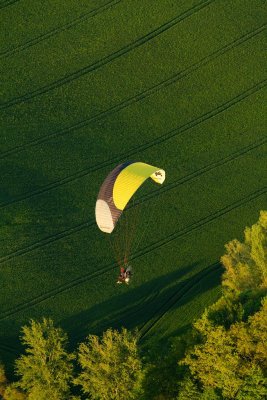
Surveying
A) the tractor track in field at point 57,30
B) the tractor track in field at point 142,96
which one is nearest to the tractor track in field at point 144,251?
the tractor track in field at point 142,96

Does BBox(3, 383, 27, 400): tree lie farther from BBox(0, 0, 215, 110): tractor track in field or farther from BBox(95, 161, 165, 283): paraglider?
BBox(0, 0, 215, 110): tractor track in field

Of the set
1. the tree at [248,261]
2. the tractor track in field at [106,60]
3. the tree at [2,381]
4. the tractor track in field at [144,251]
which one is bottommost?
the tree at [2,381]

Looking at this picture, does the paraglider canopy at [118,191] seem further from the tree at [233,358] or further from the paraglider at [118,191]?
the tree at [233,358]

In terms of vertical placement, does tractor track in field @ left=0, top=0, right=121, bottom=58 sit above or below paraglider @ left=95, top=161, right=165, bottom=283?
above

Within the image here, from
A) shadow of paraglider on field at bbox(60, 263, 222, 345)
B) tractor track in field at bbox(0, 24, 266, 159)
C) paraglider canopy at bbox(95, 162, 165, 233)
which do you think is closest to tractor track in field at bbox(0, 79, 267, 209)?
tractor track in field at bbox(0, 24, 266, 159)

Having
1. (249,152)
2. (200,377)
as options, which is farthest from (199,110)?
(200,377)

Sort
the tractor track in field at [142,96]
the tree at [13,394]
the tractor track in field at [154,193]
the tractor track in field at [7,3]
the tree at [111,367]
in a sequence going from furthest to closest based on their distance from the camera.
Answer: the tractor track in field at [7,3], the tractor track in field at [142,96], the tractor track in field at [154,193], the tree at [13,394], the tree at [111,367]

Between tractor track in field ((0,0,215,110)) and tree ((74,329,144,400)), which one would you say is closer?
tree ((74,329,144,400))

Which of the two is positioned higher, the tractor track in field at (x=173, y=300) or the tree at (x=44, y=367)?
the tractor track in field at (x=173, y=300)

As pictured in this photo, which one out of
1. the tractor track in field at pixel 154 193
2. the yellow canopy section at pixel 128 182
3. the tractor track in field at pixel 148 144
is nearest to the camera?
the yellow canopy section at pixel 128 182
